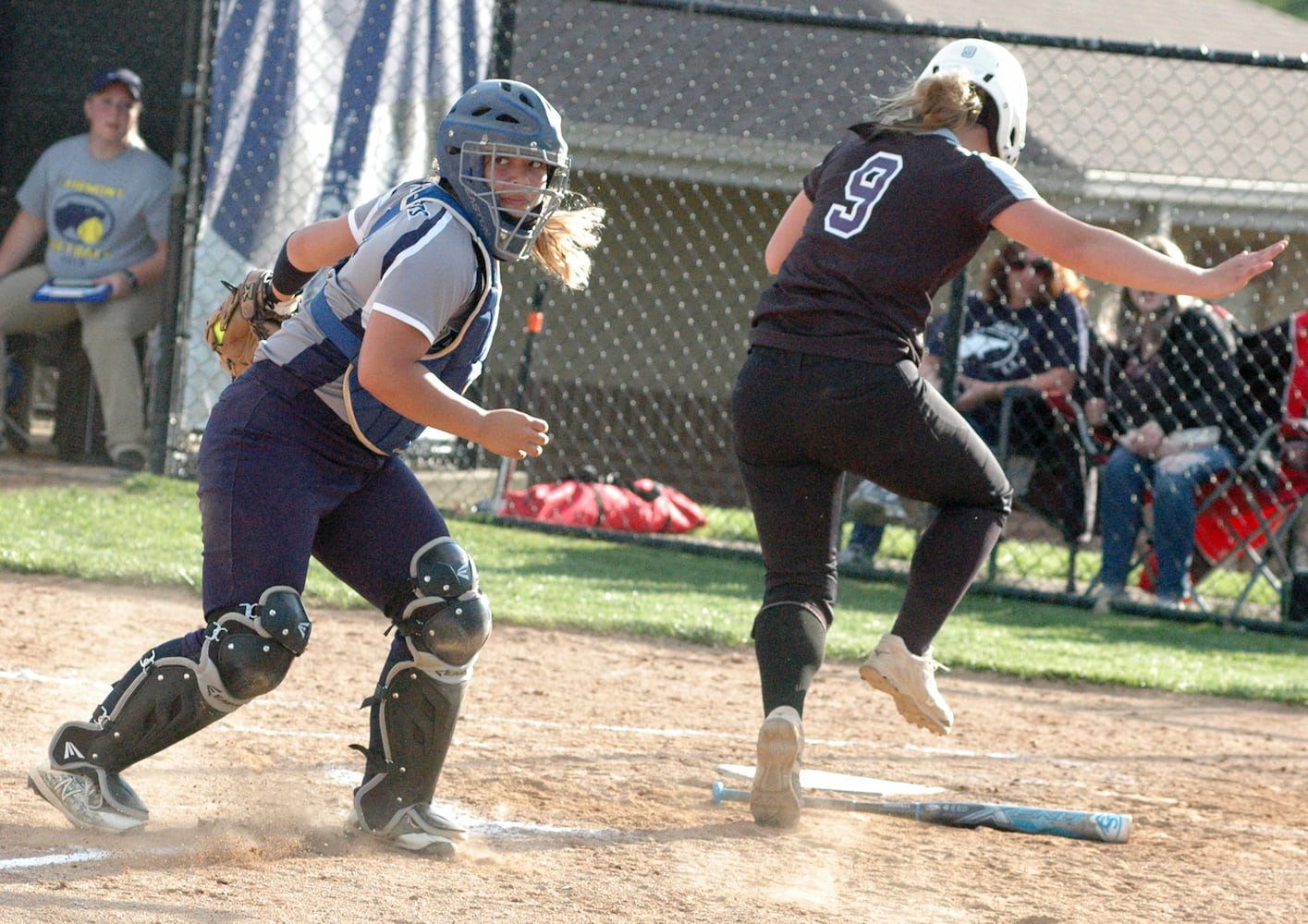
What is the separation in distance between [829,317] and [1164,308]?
496cm

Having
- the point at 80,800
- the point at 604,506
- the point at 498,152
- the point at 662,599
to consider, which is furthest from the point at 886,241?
the point at 604,506

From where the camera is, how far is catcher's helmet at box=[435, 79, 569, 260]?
3527mm

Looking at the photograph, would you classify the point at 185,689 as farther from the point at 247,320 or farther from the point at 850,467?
the point at 850,467

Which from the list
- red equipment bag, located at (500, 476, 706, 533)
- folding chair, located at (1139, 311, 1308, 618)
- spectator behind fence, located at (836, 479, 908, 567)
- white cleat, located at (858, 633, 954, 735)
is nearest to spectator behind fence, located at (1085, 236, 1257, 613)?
folding chair, located at (1139, 311, 1308, 618)

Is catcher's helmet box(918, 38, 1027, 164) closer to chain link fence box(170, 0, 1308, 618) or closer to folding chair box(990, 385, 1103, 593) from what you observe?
folding chair box(990, 385, 1103, 593)

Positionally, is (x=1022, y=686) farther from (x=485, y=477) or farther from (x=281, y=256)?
(x=485, y=477)

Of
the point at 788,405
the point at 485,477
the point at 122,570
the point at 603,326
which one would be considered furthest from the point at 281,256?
the point at 603,326

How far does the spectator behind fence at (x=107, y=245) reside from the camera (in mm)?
9703

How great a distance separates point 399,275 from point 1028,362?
6.13 m

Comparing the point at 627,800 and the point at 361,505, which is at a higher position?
the point at 361,505

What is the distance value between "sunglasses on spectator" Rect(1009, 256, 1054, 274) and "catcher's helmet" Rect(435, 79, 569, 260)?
215 inches

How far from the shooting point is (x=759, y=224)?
1345cm

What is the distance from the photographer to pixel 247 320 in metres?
4.05

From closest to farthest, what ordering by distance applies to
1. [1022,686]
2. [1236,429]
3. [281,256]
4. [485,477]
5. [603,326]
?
[281,256]
[1022,686]
[1236,429]
[485,477]
[603,326]
